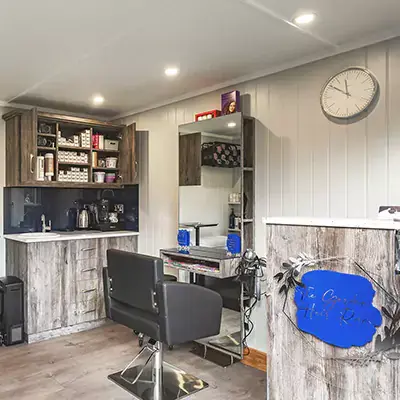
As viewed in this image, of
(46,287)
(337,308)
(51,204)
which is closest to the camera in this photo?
(337,308)

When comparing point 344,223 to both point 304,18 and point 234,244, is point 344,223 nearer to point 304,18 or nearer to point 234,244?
point 304,18

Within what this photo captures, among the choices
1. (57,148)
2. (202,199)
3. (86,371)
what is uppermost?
(57,148)

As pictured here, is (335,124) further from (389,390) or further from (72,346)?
(72,346)

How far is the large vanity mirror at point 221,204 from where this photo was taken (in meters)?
3.29

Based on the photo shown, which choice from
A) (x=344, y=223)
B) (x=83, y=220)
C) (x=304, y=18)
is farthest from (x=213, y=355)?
(x=304, y=18)

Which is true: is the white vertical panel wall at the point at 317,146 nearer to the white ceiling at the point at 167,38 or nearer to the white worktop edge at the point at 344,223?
the white ceiling at the point at 167,38

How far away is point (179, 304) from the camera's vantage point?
2418 mm

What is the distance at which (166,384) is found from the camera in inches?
112

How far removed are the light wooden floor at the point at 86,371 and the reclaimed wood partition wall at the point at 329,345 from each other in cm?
85

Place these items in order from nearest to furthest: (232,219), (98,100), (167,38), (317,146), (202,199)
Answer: (167,38) < (317,146) < (232,219) < (202,199) < (98,100)

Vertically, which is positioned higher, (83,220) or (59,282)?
(83,220)

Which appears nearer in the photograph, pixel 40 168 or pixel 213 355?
pixel 213 355

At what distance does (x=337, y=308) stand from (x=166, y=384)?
1.61 m

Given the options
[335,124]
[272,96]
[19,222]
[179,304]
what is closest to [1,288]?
[19,222]
